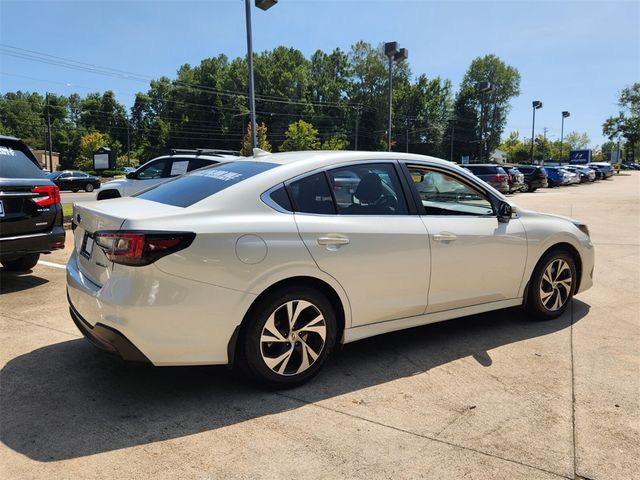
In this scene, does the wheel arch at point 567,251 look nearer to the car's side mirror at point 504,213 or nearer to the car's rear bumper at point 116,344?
the car's side mirror at point 504,213

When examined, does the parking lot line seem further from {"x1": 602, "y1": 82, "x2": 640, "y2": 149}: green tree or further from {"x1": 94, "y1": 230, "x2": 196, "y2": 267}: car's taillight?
{"x1": 602, "y1": 82, "x2": 640, "y2": 149}: green tree

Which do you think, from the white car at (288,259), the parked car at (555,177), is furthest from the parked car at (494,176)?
the white car at (288,259)

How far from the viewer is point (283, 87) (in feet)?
289

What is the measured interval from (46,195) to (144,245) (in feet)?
11.7

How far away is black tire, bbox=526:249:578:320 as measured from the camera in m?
4.74

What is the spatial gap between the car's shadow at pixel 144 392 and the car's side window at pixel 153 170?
7.79 m

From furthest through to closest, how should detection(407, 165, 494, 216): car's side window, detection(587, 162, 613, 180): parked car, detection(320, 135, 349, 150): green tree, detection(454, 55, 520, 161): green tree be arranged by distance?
detection(454, 55, 520, 161): green tree
detection(320, 135, 349, 150): green tree
detection(587, 162, 613, 180): parked car
detection(407, 165, 494, 216): car's side window

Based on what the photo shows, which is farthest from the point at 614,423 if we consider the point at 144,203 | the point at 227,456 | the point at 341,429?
the point at 144,203

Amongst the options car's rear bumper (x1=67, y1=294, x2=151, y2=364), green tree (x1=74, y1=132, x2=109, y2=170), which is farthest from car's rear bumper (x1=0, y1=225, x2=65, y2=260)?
green tree (x1=74, y1=132, x2=109, y2=170)

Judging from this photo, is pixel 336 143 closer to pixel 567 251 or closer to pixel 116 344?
pixel 567 251

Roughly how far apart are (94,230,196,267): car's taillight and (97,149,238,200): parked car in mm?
7740

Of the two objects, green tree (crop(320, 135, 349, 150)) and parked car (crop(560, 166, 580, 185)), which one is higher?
green tree (crop(320, 135, 349, 150))

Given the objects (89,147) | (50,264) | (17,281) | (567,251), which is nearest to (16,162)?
(17,281)

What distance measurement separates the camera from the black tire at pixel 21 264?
6594 mm
